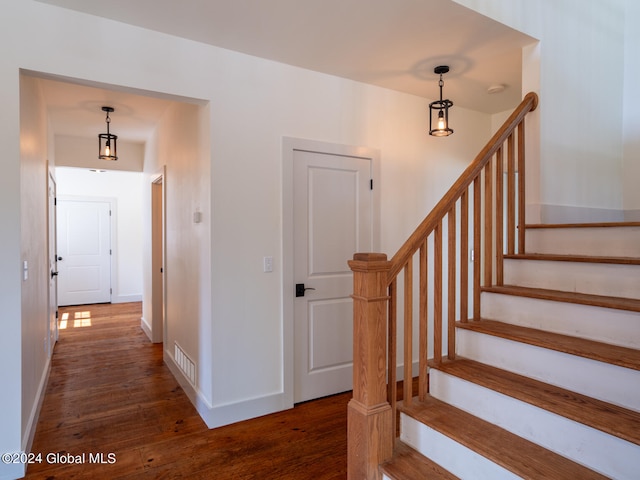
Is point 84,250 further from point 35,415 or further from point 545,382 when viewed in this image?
point 545,382

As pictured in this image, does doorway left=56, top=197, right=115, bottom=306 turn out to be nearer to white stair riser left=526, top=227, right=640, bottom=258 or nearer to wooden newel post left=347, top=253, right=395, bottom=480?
wooden newel post left=347, top=253, right=395, bottom=480

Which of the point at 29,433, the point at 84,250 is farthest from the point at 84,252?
the point at 29,433

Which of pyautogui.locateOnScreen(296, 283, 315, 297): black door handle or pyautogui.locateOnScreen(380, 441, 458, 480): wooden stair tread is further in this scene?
pyautogui.locateOnScreen(296, 283, 315, 297): black door handle

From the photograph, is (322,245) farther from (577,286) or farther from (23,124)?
(23,124)

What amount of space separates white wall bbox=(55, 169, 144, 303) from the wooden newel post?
7.17 metres

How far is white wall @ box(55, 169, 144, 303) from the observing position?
7.49 m

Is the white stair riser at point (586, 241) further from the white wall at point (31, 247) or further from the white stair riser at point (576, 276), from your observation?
the white wall at point (31, 247)

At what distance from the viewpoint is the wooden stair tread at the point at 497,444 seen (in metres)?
1.28

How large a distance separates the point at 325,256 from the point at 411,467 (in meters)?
1.77

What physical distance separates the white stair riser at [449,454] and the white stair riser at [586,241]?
4.77 ft

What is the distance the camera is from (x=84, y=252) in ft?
24.3

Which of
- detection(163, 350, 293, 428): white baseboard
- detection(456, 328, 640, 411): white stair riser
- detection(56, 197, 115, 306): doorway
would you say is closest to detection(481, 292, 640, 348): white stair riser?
detection(456, 328, 640, 411): white stair riser

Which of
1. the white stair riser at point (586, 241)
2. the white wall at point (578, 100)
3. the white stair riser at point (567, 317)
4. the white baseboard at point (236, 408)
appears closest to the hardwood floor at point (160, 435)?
the white baseboard at point (236, 408)

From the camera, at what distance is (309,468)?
2.16 m
